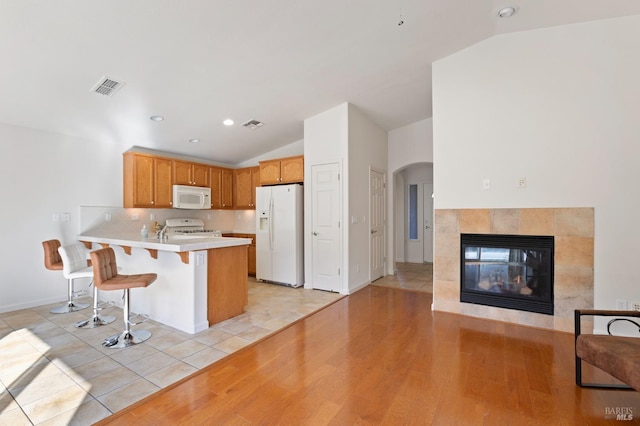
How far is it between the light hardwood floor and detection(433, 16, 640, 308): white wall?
53.6 inches

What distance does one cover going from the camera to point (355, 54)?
3.31 m

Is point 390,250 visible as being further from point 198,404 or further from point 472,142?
point 198,404

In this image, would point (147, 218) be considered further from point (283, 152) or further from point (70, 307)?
point (283, 152)

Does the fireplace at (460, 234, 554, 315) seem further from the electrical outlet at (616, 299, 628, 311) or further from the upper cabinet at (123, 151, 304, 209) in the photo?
the upper cabinet at (123, 151, 304, 209)

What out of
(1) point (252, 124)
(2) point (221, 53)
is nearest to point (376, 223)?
(1) point (252, 124)

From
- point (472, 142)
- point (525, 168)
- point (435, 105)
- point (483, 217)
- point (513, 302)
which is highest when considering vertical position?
point (435, 105)

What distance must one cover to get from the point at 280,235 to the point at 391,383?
3.32 meters

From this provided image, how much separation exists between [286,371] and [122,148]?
467cm

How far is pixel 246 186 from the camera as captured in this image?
6.35 meters

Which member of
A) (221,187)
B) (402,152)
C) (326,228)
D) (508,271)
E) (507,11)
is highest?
(507,11)

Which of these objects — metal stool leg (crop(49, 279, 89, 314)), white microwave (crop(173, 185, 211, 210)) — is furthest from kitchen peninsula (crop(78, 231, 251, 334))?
white microwave (crop(173, 185, 211, 210))

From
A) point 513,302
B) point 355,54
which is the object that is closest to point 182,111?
point 355,54

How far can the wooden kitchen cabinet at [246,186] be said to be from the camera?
621 cm

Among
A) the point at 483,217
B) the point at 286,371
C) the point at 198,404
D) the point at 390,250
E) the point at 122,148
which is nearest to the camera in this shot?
the point at 198,404
